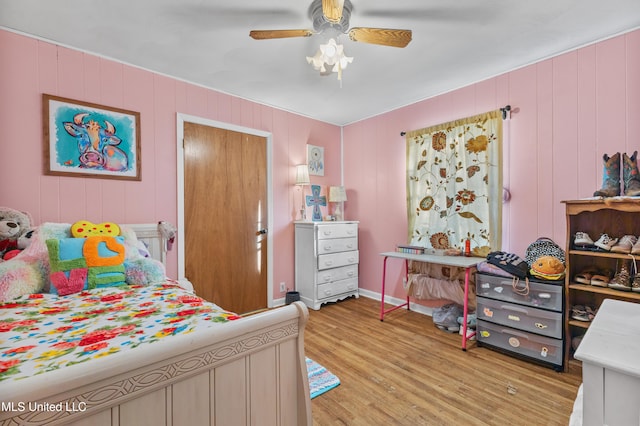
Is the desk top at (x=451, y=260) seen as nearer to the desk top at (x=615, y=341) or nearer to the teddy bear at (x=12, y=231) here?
the desk top at (x=615, y=341)

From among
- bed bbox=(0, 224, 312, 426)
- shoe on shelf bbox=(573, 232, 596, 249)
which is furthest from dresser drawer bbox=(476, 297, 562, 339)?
bed bbox=(0, 224, 312, 426)

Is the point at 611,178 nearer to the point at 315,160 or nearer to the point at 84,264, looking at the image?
the point at 315,160

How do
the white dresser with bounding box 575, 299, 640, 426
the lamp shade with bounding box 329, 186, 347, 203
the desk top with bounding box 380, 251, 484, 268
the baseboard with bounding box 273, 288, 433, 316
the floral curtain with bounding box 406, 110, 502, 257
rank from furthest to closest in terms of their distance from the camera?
the lamp shade with bounding box 329, 186, 347, 203 < the baseboard with bounding box 273, 288, 433, 316 < the floral curtain with bounding box 406, 110, 502, 257 < the desk top with bounding box 380, 251, 484, 268 < the white dresser with bounding box 575, 299, 640, 426

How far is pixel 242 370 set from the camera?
1.00m

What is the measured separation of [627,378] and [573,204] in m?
1.85

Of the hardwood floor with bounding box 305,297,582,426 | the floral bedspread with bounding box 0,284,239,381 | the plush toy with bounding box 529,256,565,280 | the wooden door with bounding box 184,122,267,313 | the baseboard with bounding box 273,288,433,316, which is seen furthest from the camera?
the baseboard with bounding box 273,288,433,316

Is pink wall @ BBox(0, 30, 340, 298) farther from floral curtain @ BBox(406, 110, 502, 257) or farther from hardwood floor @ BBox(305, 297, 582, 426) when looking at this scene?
floral curtain @ BBox(406, 110, 502, 257)

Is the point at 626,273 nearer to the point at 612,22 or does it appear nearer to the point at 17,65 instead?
the point at 612,22

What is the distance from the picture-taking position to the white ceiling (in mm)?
→ 1825

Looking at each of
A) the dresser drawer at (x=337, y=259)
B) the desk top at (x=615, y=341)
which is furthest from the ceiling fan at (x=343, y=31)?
the dresser drawer at (x=337, y=259)

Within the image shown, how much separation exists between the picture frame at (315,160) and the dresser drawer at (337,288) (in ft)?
4.87

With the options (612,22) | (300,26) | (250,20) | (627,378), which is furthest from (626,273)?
(250,20)

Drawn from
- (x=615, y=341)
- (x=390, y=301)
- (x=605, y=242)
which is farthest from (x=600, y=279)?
(x=390, y=301)

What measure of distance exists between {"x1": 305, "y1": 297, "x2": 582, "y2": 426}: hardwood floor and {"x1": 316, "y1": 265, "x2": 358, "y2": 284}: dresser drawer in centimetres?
71
